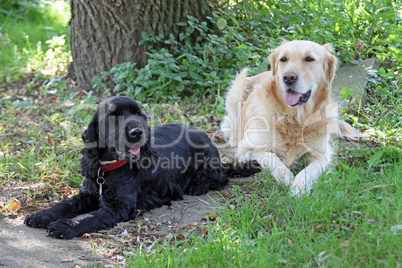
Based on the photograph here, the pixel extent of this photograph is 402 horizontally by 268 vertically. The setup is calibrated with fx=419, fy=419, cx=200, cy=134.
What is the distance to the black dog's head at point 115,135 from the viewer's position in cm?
322

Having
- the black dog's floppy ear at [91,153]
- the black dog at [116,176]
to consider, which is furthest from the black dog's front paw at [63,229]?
the black dog's floppy ear at [91,153]

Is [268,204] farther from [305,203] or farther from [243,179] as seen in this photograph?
[243,179]

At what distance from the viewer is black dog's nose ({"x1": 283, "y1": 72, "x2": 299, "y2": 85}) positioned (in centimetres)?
371

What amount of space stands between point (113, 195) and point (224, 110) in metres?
2.55

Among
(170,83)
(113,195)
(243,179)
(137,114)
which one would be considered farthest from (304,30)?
(113,195)

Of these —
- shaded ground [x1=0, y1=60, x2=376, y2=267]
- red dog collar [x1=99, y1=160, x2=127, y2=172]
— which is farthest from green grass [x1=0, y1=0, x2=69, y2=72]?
red dog collar [x1=99, y1=160, x2=127, y2=172]

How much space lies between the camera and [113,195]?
3.26m

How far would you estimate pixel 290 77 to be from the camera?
3.72 meters

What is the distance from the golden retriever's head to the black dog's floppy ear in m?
1.71

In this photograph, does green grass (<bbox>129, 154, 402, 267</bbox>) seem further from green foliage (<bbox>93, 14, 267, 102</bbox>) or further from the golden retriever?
green foliage (<bbox>93, 14, 267, 102</bbox>)

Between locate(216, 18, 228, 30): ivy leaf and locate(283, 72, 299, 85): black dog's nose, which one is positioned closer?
locate(283, 72, 299, 85): black dog's nose

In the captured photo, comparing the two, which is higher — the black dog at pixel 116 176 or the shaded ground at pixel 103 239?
the black dog at pixel 116 176

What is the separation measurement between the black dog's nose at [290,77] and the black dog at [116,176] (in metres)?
1.20

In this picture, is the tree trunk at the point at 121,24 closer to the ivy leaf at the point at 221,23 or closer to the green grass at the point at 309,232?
the ivy leaf at the point at 221,23
